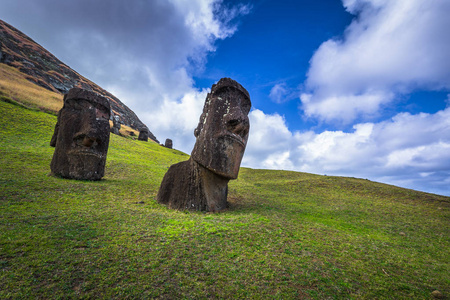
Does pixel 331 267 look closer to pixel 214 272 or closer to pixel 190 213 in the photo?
pixel 214 272

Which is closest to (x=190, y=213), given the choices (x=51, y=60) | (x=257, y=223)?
(x=257, y=223)

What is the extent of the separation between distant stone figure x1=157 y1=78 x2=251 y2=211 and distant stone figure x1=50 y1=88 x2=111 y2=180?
170 inches

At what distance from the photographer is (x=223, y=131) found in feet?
22.7

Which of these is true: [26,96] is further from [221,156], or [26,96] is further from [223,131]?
[221,156]

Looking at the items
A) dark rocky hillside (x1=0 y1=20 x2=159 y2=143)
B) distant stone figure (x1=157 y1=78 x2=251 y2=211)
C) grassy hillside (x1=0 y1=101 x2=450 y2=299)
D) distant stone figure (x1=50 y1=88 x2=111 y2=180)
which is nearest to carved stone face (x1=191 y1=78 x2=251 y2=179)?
distant stone figure (x1=157 y1=78 x2=251 y2=211)

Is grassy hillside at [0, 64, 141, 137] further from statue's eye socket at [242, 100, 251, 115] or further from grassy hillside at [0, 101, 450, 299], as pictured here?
statue's eye socket at [242, 100, 251, 115]

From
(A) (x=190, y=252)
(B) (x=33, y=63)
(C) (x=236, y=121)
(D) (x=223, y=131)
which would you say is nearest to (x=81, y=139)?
(D) (x=223, y=131)

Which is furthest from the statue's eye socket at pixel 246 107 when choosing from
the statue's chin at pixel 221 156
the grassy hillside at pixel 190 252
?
the grassy hillside at pixel 190 252

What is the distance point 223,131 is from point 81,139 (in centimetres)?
669

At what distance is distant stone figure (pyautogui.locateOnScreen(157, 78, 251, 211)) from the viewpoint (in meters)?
6.84

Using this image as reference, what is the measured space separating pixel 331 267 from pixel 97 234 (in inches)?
166

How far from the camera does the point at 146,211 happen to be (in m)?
6.07

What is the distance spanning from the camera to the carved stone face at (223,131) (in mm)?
6824

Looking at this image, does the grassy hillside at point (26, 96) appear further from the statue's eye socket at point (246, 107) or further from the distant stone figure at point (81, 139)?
the statue's eye socket at point (246, 107)
